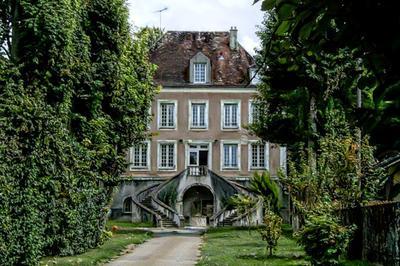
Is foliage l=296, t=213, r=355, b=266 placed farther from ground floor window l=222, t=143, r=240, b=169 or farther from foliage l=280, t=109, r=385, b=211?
ground floor window l=222, t=143, r=240, b=169

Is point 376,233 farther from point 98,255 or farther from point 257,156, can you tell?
point 257,156

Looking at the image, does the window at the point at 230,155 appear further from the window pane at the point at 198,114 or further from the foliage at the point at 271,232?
the foliage at the point at 271,232

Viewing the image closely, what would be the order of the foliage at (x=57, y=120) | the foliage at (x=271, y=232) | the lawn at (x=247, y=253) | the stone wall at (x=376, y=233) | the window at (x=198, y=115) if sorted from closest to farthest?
the foliage at (x=57, y=120) → the stone wall at (x=376, y=233) → the lawn at (x=247, y=253) → the foliage at (x=271, y=232) → the window at (x=198, y=115)

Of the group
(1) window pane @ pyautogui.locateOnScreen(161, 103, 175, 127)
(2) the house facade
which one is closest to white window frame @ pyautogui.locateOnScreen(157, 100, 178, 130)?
→ (2) the house facade

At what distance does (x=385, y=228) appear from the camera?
757 inches

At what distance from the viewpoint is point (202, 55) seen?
57219mm

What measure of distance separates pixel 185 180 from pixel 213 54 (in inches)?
445

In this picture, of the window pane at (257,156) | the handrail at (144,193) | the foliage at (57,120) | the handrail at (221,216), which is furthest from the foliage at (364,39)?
the window pane at (257,156)

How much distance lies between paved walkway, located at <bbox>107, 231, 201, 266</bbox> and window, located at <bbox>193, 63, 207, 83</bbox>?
21.9 meters

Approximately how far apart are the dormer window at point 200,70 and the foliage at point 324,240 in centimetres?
3780

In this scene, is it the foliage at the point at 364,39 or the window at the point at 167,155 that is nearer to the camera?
the foliage at the point at 364,39

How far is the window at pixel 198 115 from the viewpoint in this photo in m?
57.2

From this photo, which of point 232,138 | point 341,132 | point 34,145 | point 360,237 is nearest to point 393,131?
point 34,145

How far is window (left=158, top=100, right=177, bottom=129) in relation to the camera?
5728cm
